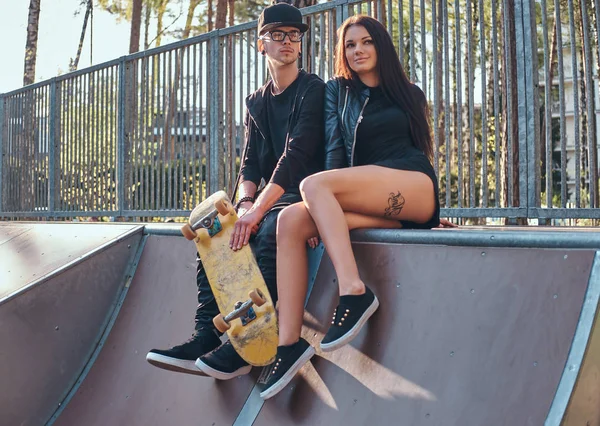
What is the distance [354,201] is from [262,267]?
1.88 feet

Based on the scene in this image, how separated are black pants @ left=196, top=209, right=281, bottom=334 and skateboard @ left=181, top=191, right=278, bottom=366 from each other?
2.6 inches

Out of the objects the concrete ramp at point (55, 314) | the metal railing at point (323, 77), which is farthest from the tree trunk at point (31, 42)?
the concrete ramp at point (55, 314)

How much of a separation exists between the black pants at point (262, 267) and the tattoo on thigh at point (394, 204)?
53 centimetres

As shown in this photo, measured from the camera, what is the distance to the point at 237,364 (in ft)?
11.8

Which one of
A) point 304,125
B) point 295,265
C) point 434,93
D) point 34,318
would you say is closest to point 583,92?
point 434,93

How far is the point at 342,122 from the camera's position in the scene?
3.94m

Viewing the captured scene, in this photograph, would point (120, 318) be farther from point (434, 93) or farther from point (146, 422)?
point (434, 93)

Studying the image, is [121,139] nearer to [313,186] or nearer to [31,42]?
[313,186]

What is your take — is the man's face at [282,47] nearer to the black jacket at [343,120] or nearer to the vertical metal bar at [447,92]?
the black jacket at [343,120]

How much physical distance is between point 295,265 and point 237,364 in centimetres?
55

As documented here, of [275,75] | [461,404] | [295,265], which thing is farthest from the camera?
[275,75]

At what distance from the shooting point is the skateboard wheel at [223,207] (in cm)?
370

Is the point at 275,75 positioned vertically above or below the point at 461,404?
above

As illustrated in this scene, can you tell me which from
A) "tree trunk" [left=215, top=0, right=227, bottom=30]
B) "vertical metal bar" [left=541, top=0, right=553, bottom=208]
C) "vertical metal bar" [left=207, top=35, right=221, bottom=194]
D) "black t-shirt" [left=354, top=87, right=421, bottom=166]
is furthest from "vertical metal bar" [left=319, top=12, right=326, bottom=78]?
"tree trunk" [left=215, top=0, right=227, bottom=30]
